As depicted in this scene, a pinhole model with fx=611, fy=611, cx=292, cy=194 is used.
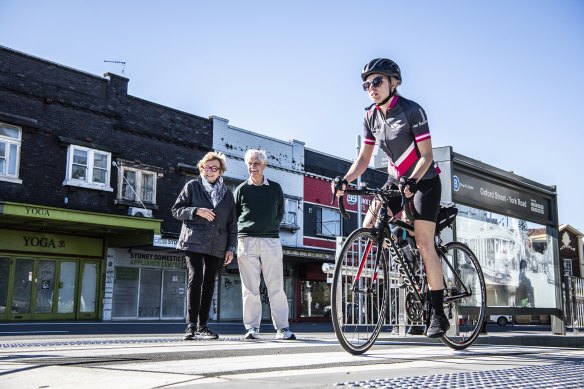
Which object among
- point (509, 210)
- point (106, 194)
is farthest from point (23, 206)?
point (509, 210)

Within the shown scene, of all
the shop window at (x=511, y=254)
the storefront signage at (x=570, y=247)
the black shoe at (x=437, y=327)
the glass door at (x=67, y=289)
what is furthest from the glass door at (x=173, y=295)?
the storefront signage at (x=570, y=247)

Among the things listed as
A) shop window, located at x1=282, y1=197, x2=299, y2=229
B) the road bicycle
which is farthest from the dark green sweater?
shop window, located at x1=282, y1=197, x2=299, y2=229

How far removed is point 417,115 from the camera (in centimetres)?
418

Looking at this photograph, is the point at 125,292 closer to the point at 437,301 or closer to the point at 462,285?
the point at 462,285

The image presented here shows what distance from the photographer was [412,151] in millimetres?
4250

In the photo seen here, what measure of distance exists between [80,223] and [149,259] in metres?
4.59

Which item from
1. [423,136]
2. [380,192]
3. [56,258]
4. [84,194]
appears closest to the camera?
[380,192]

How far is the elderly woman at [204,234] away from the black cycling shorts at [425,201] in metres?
2.05

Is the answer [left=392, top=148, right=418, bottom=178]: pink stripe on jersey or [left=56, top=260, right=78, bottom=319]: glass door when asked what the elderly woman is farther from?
[left=56, top=260, right=78, bottom=319]: glass door

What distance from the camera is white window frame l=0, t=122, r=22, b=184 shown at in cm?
1978

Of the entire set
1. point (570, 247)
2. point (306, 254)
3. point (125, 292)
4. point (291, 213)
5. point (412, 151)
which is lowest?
point (125, 292)

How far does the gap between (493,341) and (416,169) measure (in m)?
4.10

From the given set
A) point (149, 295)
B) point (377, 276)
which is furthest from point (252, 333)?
point (149, 295)

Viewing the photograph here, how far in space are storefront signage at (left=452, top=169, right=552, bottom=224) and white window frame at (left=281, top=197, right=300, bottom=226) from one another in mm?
18912
